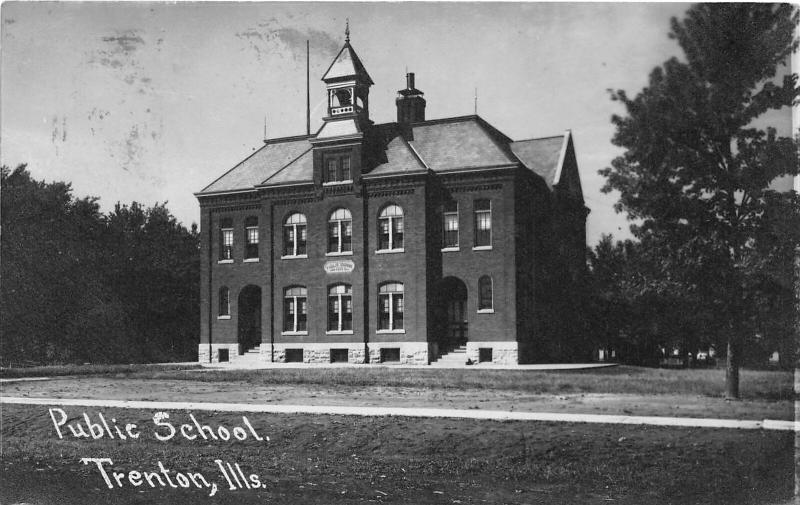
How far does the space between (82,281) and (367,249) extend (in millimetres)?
10822

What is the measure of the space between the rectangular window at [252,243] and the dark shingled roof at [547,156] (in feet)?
38.7

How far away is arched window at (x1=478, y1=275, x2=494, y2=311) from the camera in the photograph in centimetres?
2684

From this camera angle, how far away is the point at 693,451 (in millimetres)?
10547

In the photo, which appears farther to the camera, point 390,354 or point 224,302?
point 224,302

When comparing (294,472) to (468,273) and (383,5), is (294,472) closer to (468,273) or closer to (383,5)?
(383,5)

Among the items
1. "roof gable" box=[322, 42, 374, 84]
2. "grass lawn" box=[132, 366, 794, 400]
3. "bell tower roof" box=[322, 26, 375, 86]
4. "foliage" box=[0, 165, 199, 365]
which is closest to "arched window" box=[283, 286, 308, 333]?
"foliage" box=[0, 165, 199, 365]

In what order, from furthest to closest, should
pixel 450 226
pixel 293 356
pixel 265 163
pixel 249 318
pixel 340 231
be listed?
1. pixel 249 318
2. pixel 340 231
3. pixel 293 356
4. pixel 450 226
5. pixel 265 163

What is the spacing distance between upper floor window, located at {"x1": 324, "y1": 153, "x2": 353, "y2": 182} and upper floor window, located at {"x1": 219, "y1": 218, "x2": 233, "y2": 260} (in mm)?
3777

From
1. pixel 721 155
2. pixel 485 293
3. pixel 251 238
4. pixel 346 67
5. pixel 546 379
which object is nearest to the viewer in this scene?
pixel 721 155

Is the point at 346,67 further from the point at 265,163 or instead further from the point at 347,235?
the point at 347,235

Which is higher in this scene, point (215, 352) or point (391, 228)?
point (391, 228)

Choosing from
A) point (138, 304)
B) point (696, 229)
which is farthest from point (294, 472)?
point (138, 304)

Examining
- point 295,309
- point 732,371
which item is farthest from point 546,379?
point 295,309

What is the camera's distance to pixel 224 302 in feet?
90.7
